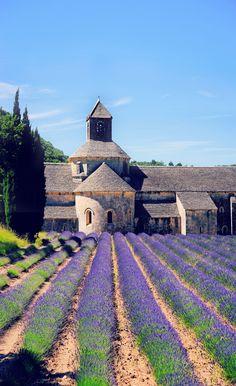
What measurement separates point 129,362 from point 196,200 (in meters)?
25.2

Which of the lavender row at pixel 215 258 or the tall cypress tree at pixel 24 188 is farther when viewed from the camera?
the tall cypress tree at pixel 24 188

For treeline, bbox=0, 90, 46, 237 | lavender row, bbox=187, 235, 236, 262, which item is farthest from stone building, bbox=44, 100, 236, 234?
lavender row, bbox=187, 235, 236, 262

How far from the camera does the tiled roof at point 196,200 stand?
2988 cm

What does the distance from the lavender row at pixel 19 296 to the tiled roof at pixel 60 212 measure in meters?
15.9

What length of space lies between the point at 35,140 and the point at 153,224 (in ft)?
37.1

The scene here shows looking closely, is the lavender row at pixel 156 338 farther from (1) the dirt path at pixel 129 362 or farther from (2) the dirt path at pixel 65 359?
(2) the dirt path at pixel 65 359


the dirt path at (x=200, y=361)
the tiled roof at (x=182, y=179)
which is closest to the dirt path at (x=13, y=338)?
the dirt path at (x=200, y=361)

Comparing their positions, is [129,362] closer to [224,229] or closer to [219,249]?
[219,249]

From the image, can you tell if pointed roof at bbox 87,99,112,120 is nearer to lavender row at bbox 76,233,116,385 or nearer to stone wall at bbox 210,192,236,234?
stone wall at bbox 210,192,236,234

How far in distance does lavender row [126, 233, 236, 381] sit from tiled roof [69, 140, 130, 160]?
762 inches

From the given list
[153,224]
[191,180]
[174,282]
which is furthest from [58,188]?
[174,282]

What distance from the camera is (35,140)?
23.7m

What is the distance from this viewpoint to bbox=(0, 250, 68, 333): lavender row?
8.34m

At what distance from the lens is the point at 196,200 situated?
3092cm
